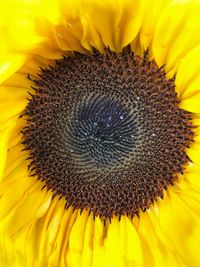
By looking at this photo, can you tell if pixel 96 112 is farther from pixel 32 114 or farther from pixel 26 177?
pixel 26 177

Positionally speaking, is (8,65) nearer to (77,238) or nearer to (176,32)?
(176,32)

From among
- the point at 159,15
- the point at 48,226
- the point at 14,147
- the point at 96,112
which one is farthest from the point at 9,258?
the point at 159,15

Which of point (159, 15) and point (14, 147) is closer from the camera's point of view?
point (159, 15)

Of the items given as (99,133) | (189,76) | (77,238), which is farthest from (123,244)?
(189,76)

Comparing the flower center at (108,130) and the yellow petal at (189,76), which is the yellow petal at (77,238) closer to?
the flower center at (108,130)

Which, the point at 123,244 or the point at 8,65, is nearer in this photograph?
the point at 8,65

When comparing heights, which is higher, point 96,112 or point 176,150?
point 96,112

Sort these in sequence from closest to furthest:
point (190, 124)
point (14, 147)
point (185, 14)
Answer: point (185, 14), point (190, 124), point (14, 147)

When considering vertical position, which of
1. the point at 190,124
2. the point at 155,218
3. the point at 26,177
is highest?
the point at 26,177
